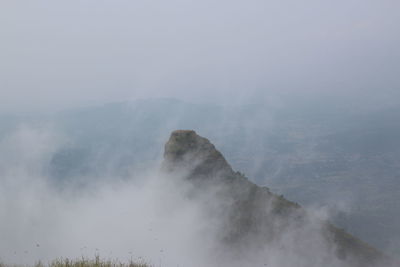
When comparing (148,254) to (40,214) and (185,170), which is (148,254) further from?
(40,214)

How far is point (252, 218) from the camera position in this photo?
36.9 m

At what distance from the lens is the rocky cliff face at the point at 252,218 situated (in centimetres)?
3512

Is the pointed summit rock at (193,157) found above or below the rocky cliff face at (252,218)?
above

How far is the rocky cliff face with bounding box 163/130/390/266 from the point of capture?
1383 inches

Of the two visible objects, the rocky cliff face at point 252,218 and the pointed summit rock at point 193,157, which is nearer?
the rocky cliff face at point 252,218

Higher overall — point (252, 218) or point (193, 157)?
point (193, 157)

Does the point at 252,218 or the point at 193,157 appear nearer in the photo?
the point at 252,218

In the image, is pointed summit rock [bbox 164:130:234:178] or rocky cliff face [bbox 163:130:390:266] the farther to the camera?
pointed summit rock [bbox 164:130:234:178]

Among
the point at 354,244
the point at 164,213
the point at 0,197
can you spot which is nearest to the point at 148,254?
the point at 164,213

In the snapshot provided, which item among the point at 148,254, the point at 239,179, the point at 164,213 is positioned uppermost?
the point at 239,179

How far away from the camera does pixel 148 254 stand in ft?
106

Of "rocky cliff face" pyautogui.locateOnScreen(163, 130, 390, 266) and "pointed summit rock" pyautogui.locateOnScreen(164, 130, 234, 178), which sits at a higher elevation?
"pointed summit rock" pyautogui.locateOnScreen(164, 130, 234, 178)

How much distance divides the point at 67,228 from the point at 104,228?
14.1 meters

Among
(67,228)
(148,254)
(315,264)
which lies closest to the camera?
(148,254)
